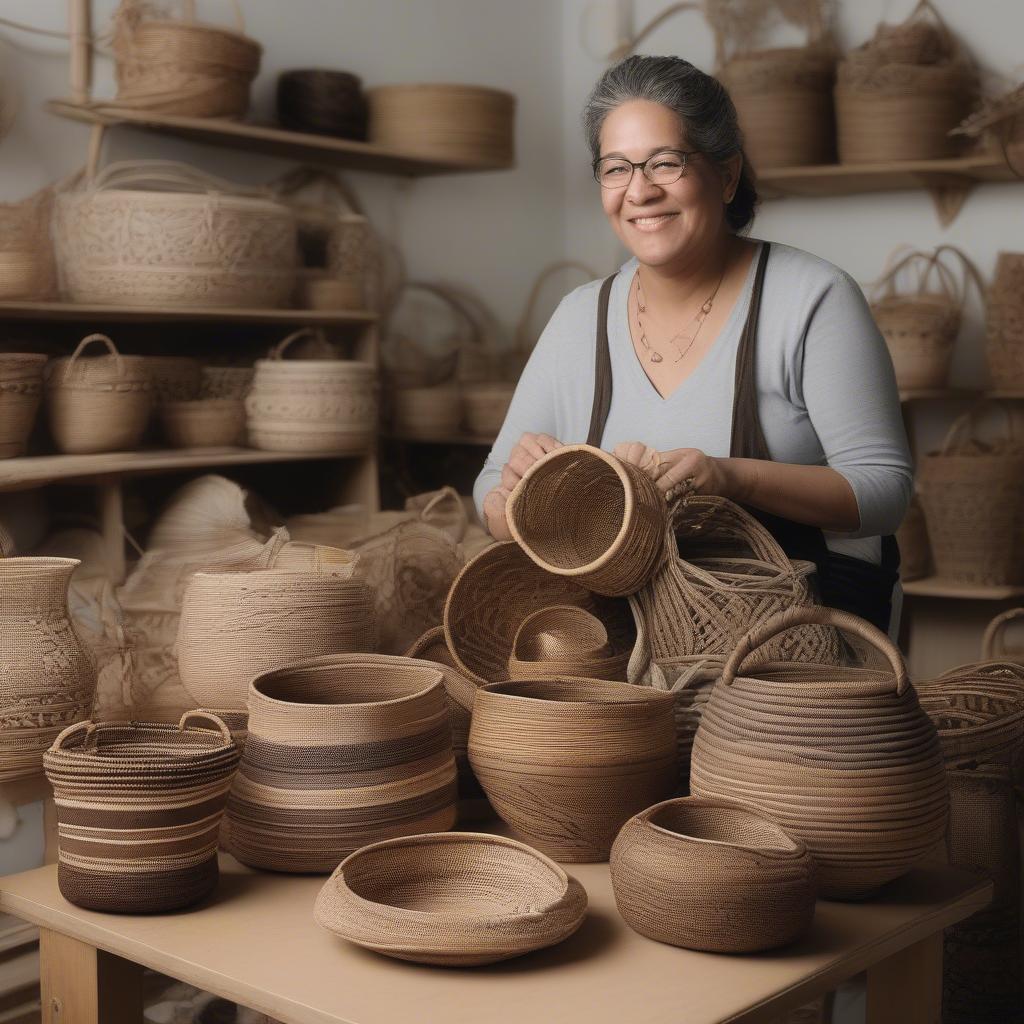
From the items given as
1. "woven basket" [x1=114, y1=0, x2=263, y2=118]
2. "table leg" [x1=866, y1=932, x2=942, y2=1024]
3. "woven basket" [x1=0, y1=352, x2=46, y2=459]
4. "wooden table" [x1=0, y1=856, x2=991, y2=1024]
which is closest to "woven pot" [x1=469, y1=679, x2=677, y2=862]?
"wooden table" [x1=0, y1=856, x2=991, y2=1024]

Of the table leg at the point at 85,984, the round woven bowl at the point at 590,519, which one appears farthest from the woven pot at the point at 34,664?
the round woven bowl at the point at 590,519

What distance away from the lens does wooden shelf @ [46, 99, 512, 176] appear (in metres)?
3.40

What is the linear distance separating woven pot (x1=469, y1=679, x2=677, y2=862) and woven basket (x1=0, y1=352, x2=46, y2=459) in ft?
6.68

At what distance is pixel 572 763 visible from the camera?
3.98ft

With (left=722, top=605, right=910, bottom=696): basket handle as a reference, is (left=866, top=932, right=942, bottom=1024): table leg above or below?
below

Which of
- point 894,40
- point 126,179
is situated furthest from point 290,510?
point 894,40

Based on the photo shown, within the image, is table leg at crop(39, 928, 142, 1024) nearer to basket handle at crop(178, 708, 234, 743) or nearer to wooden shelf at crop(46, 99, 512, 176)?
basket handle at crop(178, 708, 234, 743)

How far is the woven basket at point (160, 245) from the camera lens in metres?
3.24

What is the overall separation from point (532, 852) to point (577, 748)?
0.32 feet

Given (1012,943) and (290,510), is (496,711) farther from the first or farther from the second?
(290,510)

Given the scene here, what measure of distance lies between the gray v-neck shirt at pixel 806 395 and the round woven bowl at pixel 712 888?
0.71m

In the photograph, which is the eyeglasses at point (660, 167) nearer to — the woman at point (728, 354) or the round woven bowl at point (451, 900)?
the woman at point (728, 354)

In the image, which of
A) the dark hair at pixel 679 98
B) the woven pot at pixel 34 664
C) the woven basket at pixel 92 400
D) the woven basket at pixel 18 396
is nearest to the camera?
the woven pot at pixel 34 664

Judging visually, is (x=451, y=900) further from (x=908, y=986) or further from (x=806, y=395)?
(x=806, y=395)
